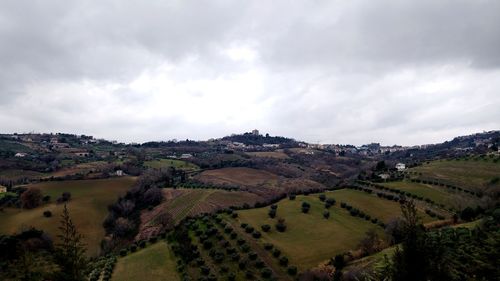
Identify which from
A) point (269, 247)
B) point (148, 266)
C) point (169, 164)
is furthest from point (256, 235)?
point (169, 164)

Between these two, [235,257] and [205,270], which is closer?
[205,270]

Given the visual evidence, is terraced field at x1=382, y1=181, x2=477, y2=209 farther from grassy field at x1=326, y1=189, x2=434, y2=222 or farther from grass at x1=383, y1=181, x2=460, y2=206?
grassy field at x1=326, y1=189, x2=434, y2=222

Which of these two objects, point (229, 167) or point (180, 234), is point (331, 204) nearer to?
point (180, 234)

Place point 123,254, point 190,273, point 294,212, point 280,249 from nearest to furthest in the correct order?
1. point 190,273
2. point 280,249
3. point 123,254
4. point 294,212

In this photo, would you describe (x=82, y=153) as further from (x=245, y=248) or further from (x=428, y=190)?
(x=428, y=190)

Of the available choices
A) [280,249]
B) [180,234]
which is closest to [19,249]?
[180,234]

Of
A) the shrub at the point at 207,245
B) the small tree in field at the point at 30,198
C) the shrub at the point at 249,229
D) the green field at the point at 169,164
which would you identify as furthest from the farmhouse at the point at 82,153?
the shrub at the point at 207,245
